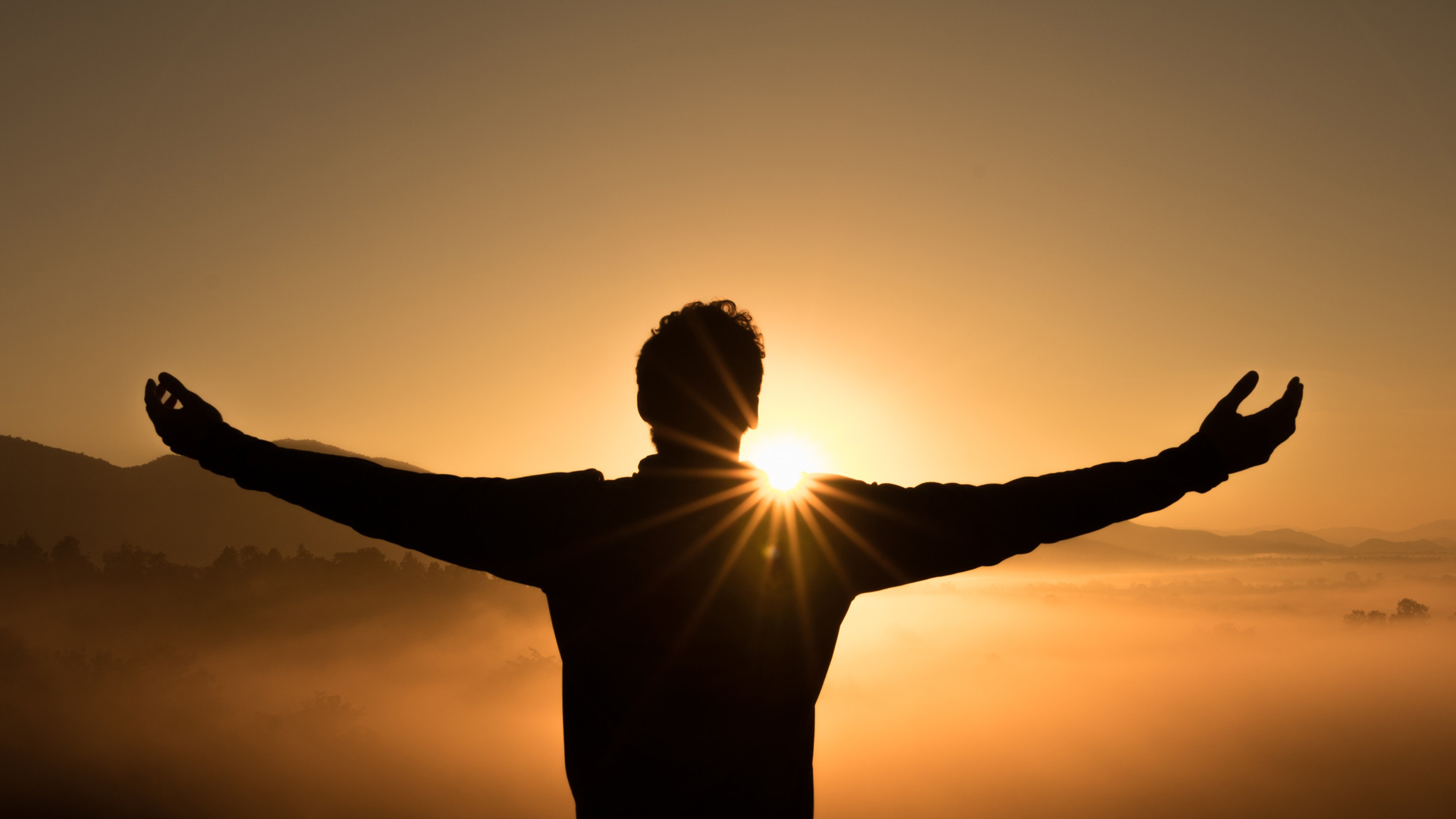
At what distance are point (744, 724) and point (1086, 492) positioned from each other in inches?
41.9

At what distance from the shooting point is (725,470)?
2148 mm

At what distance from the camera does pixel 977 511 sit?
1978 millimetres

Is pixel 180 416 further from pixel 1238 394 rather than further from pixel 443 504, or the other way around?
pixel 1238 394

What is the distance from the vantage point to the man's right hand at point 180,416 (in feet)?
7.16

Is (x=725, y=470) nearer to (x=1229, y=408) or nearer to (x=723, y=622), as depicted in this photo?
(x=723, y=622)

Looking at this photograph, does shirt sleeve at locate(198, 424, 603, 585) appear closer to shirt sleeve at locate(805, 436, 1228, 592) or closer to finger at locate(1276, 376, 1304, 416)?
shirt sleeve at locate(805, 436, 1228, 592)

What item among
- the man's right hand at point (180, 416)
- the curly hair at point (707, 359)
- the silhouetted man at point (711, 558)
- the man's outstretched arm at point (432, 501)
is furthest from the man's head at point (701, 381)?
the man's right hand at point (180, 416)

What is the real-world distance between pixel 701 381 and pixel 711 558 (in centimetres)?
53

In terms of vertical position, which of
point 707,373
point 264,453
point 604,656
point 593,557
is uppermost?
point 707,373

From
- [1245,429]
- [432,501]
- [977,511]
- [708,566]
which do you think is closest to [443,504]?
[432,501]

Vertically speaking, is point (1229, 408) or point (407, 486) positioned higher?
point (1229, 408)

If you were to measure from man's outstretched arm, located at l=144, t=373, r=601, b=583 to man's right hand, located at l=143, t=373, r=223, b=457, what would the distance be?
0.24 metres

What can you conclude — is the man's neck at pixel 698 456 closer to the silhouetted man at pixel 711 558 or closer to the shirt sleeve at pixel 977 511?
the silhouetted man at pixel 711 558

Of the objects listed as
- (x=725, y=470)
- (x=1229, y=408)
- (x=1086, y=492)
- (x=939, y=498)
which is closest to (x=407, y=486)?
(x=725, y=470)
